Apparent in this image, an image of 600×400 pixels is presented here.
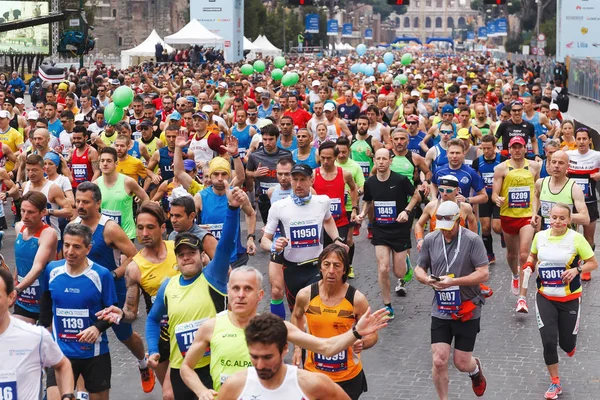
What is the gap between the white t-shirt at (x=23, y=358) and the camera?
5457 mm

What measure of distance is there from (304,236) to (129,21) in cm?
11632

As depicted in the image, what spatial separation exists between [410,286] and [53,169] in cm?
425

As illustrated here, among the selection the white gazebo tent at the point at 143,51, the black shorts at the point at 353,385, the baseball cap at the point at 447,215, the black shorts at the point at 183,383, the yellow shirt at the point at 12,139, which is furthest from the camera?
the white gazebo tent at the point at 143,51

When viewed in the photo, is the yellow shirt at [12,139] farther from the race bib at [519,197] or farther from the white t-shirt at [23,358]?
the white t-shirt at [23,358]

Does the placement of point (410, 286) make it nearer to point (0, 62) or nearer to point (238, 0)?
point (238, 0)

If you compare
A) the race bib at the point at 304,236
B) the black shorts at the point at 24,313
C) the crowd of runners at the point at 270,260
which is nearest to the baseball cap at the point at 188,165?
the crowd of runners at the point at 270,260

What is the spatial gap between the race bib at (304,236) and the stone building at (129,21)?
4473 inches

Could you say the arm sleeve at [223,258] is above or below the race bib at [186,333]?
above

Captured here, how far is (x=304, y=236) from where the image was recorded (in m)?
9.07

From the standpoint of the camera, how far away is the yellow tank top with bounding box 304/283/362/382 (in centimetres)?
665

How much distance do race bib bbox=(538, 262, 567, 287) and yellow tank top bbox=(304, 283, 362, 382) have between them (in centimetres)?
248

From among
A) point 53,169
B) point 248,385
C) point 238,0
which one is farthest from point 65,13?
point 238,0

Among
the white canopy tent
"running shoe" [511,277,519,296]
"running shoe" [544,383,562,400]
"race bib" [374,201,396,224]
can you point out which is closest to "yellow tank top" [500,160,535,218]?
"running shoe" [511,277,519,296]

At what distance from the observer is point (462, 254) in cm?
815
